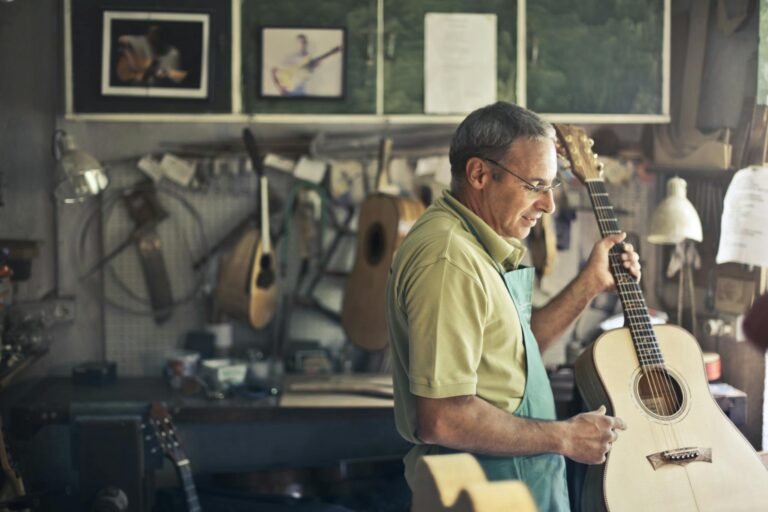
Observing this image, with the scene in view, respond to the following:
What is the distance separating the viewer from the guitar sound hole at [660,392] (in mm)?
2535

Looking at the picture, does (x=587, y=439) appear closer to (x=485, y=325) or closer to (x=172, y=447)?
(x=485, y=325)

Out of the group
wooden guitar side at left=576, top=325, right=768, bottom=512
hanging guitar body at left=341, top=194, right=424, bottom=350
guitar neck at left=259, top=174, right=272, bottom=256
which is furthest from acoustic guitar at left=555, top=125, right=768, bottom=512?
guitar neck at left=259, top=174, right=272, bottom=256

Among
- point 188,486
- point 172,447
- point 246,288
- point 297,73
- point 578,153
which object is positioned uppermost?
point 297,73

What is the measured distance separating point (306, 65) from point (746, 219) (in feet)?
5.80

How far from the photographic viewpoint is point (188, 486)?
314cm

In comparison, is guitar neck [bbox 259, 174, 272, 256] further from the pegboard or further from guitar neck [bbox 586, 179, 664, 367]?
guitar neck [bbox 586, 179, 664, 367]

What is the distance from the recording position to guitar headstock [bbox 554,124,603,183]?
2.74 metres

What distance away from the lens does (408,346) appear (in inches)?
80.0

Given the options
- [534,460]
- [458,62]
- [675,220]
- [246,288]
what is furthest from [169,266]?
[534,460]

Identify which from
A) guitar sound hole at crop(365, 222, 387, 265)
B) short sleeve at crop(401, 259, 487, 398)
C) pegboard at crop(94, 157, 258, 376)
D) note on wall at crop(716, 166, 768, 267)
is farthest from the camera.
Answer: pegboard at crop(94, 157, 258, 376)

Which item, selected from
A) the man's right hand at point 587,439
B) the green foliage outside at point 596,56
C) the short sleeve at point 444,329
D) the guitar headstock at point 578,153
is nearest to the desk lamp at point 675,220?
the green foliage outside at point 596,56

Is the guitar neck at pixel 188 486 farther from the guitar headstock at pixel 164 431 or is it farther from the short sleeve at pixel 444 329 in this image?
the short sleeve at pixel 444 329

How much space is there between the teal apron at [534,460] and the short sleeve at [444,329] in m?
0.21

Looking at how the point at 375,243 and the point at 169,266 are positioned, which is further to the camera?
the point at 169,266
